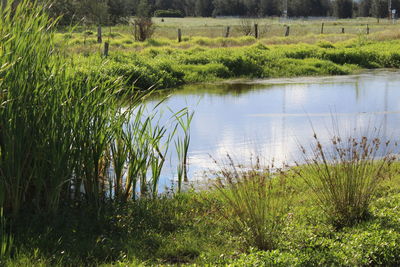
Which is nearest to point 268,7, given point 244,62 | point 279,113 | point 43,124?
point 244,62

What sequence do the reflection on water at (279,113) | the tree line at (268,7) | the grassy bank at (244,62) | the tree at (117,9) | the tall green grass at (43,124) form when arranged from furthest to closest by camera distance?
the tree line at (268,7) < the tree at (117,9) < the grassy bank at (244,62) < the reflection on water at (279,113) < the tall green grass at (43,124)

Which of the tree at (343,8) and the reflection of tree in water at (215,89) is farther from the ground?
the tree at (343,8)

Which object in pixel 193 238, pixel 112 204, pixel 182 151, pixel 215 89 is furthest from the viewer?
pixel 215 89

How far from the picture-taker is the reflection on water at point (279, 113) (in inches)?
417

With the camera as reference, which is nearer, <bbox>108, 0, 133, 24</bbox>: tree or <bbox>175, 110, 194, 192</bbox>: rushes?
<bbox>175, 110, 194, 192</bbox>: rushes

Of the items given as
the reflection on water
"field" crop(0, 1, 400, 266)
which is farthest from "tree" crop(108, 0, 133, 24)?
"field" crop(0, 1, 400, 266)

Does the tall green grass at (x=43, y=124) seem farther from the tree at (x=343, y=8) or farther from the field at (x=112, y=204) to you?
the tree at (x=343, y=8)

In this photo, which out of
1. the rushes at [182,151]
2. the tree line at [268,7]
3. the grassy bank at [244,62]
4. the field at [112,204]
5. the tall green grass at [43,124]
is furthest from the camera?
the tree line at [268,7]

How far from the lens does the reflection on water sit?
1059 centimetres

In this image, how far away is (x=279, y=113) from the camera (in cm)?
1470

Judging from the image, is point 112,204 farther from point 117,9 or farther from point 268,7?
point 268,7

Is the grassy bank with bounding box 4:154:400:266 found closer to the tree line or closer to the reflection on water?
the reflection on water

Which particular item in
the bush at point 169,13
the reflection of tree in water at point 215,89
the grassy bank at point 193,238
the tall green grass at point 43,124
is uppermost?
the bush at point 169,13


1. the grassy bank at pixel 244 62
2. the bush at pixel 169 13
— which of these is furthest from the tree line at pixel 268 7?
the grassy bank at pixel 244 62
